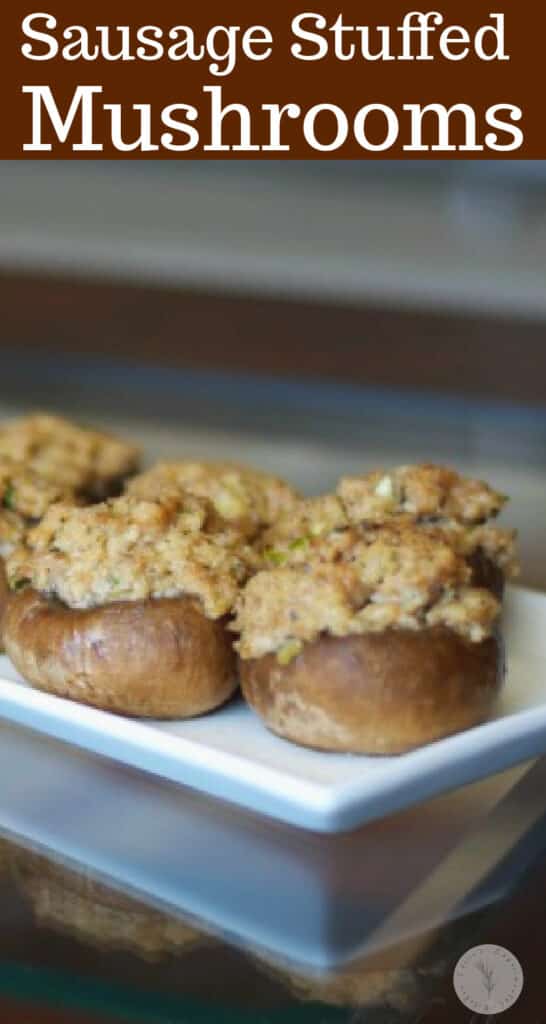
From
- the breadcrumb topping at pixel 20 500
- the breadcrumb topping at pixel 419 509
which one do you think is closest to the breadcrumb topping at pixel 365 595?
the breadcrumb topping at pixel 419 509

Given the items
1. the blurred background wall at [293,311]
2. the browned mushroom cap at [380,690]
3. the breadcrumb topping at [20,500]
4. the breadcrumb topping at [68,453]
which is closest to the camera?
the browned mushroom cap at [380,690]

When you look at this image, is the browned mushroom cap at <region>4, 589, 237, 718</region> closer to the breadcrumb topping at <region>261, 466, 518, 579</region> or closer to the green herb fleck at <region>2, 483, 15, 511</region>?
the breadcrumb topping at <region>261, 466, 518, 579</region>

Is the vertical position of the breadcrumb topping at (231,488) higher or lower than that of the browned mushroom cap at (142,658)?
higher

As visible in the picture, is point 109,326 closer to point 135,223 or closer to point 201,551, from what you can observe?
point 135,223

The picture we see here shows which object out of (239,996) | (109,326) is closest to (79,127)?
(109,326)

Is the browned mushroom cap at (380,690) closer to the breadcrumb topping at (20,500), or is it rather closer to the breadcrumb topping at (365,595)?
the breadcrumb topping at (365,595)

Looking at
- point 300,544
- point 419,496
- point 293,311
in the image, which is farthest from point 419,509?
point 293,311
